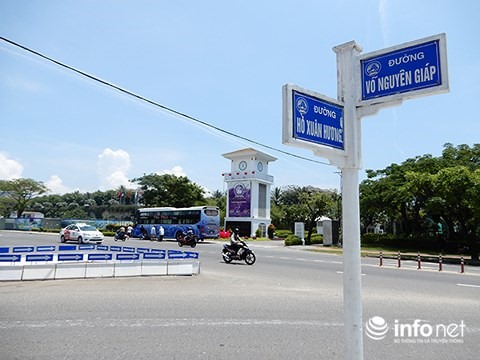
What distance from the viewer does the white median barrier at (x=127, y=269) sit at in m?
11.1

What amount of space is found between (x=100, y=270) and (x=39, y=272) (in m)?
1.60

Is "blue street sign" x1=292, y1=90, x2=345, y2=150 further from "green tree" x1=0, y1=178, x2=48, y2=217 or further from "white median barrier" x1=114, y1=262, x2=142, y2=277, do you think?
"green tree" x1=0, y1=178, x2=48, y2=217

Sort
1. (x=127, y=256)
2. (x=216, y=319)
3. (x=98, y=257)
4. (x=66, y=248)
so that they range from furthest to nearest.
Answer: (x=66, y=248), (x=127, y=256), (x=98, y=257), (x=216, y=319)

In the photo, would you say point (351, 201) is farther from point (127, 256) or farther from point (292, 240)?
point (292, 240)

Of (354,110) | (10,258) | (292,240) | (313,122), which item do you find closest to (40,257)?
(10,258)

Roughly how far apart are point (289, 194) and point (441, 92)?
8241 cm

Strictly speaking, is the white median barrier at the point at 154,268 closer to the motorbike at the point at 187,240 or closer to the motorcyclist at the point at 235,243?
the motorcyclist at the point at 235,243

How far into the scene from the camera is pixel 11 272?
31.6ft

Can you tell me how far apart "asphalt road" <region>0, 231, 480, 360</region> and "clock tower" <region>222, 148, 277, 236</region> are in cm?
3836

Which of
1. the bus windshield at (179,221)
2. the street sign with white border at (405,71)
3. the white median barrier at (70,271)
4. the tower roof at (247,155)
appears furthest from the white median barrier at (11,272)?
the tower roof at (247,155)

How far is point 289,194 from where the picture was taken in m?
84.3

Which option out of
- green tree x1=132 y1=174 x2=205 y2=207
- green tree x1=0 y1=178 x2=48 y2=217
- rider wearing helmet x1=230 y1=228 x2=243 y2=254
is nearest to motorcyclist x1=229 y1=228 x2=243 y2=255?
rider wearing helmet x1=230 y1=228 x2=243 y2=254

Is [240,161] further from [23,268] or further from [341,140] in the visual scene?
[341,140]

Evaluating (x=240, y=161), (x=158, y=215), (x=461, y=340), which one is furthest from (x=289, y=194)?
(x=461, y=340)
